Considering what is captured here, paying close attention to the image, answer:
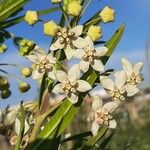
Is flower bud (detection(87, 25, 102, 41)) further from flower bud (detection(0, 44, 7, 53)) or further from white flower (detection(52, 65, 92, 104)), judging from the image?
flower bud (detection(0, 44, 7, 53))

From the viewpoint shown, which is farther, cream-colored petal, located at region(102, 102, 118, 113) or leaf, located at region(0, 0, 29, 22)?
leaf, located at region(0, 0, 29, 22)

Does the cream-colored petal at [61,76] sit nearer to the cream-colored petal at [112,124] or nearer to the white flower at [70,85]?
the white flower at [70,85]

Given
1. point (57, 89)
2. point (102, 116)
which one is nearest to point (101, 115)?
point (102, 116)

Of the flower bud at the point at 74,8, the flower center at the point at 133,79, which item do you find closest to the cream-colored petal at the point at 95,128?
the flower center at the point at 133,79

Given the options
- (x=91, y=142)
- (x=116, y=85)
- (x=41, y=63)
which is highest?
(x=41, y=63)

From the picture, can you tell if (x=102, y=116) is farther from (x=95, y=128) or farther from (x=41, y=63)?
(x=41, y=63)

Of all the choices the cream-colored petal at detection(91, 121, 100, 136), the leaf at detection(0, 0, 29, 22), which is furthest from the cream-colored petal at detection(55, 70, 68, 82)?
the leaf at detection(0, 0, 29, 22)

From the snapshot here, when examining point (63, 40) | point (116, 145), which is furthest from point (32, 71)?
point (116, 145)
